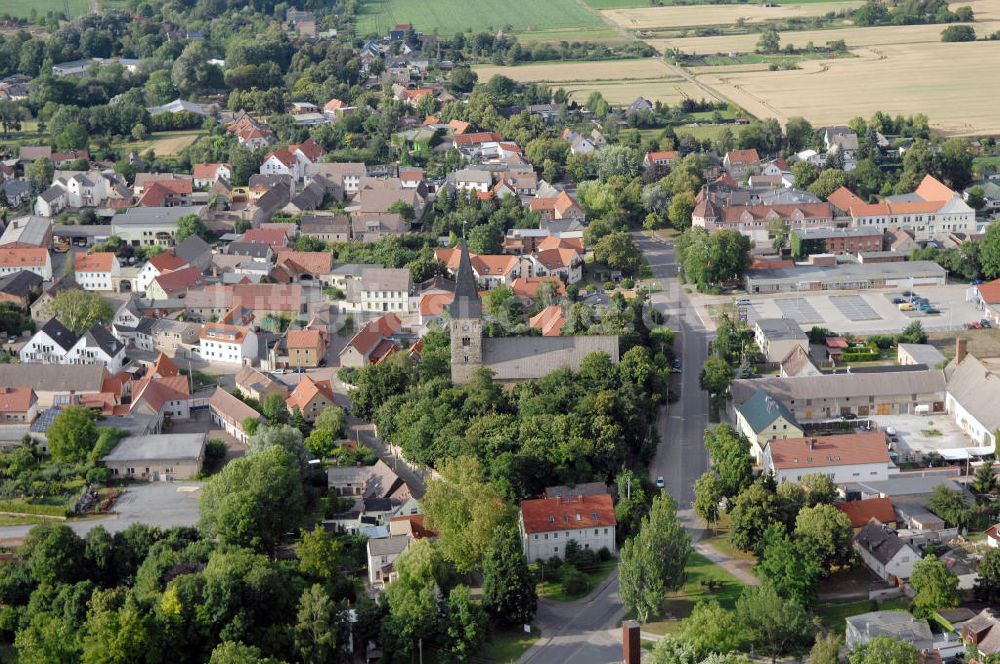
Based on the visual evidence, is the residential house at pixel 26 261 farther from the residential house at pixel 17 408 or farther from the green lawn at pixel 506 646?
the green lawn at pixel 506 646

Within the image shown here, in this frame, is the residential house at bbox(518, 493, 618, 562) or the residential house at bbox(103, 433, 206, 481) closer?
the residential house at bbox(518, 493, 618, 562)

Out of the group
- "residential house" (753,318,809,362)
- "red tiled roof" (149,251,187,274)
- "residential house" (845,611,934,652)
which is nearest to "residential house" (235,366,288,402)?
"red tiled roof" (149,251,187,274)

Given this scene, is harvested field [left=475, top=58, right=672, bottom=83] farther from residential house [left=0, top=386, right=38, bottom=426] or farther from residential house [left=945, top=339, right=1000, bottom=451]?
residential house [left=0, top=386, right=38, bottom=426]

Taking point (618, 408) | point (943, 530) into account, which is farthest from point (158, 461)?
point (943, 530)

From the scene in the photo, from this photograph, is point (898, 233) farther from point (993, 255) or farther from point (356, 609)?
point (356, 609)

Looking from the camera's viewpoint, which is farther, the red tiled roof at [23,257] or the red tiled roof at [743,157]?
the red tiled roof at [743,157]

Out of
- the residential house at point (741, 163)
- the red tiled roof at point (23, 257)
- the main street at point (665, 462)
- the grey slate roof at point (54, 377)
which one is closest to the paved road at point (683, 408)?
the main street at point (665, 462)

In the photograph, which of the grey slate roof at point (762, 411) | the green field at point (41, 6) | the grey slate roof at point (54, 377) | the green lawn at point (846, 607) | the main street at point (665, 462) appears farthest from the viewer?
the green field at point (41, 6)
